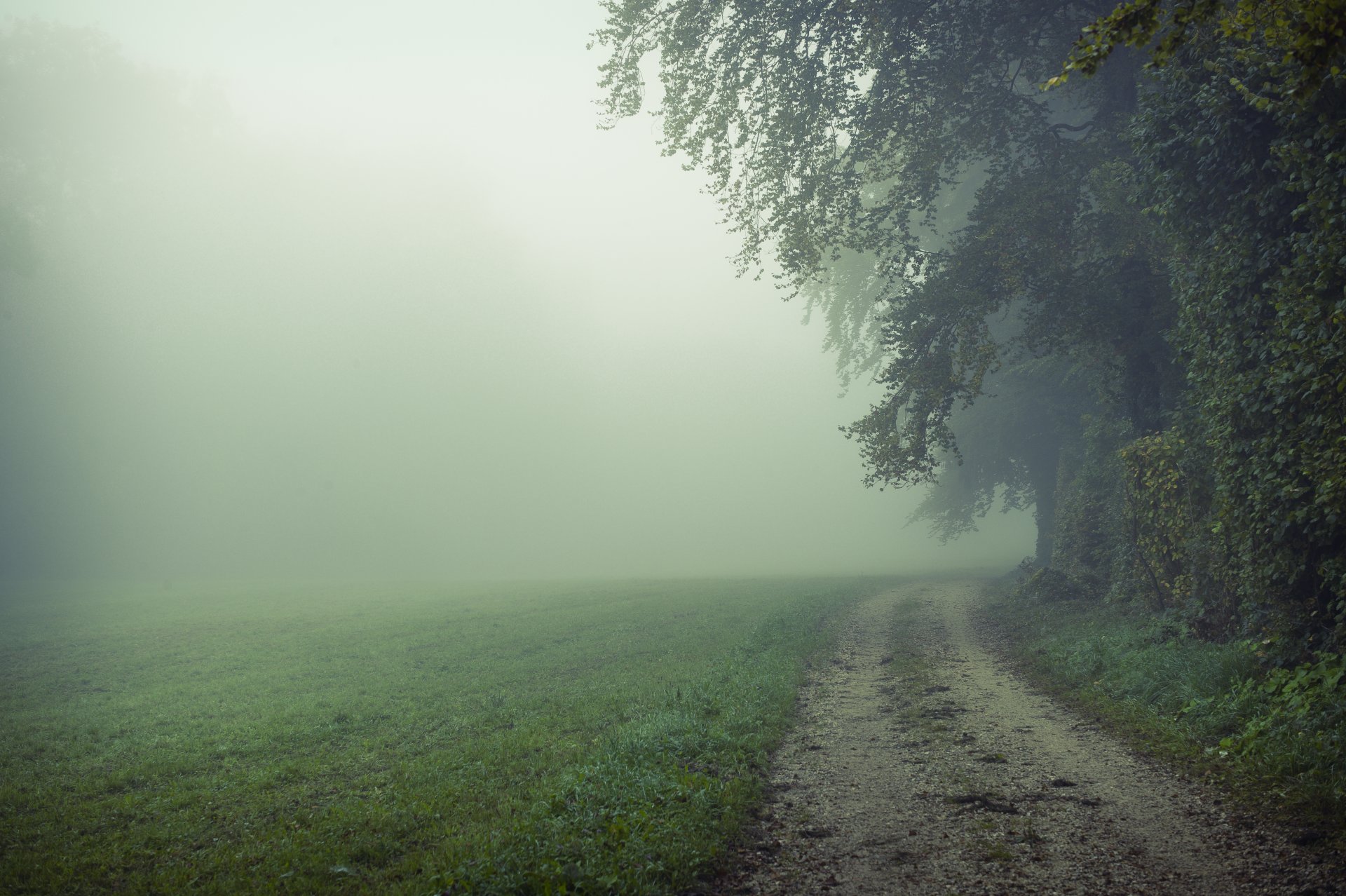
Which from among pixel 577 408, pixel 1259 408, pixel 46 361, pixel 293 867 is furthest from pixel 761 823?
pixel 577 408

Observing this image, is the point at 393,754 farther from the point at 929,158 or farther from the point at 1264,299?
the point at 929,158

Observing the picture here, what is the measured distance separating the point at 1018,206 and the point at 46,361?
113m

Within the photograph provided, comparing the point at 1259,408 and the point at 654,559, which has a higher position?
the point at 1259,408

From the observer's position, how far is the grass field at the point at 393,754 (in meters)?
7.31

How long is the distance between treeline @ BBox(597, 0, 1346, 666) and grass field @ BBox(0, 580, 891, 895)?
811 cm

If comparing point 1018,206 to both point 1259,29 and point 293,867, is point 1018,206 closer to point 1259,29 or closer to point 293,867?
point 1259,29

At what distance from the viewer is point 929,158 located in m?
21.3

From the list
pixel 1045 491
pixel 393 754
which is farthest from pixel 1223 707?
pixel 1045 491

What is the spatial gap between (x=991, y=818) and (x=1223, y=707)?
517cm

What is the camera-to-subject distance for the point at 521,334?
569 ft

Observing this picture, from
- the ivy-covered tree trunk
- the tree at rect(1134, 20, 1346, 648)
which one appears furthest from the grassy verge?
the ivy-covered tree trunk

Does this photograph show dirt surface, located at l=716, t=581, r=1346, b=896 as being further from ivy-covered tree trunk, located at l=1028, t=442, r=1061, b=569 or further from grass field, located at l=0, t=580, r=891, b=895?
ivy-covered tree trunk, located at l=1028, t=442, r=1061, b=569

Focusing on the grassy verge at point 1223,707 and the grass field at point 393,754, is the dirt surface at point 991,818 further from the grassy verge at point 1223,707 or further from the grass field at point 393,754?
the grass field at point 393,754

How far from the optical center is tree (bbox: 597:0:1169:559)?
67.1 feet
